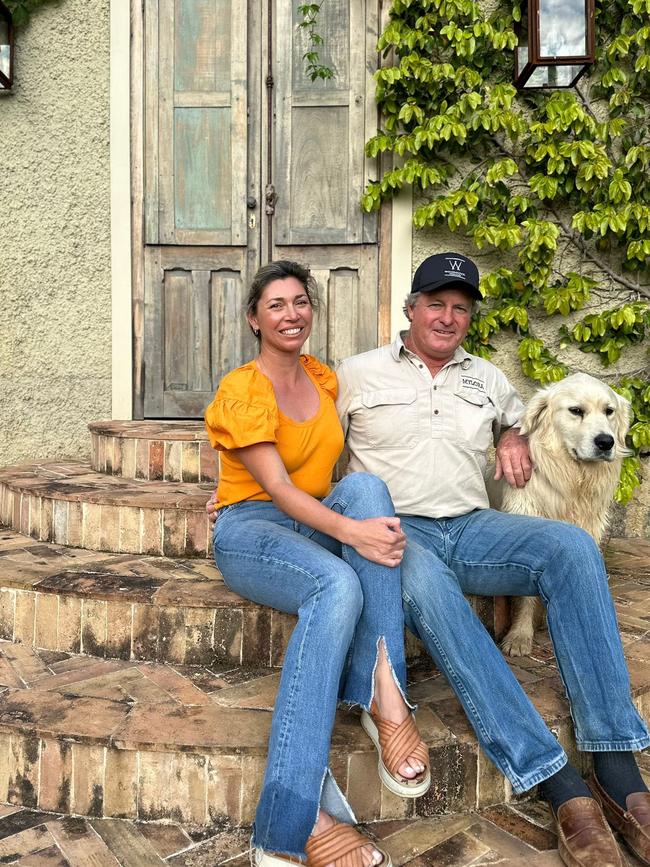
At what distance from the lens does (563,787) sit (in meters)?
1.91


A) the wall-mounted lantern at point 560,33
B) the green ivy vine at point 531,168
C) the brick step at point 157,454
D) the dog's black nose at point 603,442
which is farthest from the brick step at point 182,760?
the wall-mounted lantern at point 560,33

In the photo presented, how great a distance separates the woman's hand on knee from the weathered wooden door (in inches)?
111

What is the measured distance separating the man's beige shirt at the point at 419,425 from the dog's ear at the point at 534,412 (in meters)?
0.13

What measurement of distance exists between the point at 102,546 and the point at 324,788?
1737 mm

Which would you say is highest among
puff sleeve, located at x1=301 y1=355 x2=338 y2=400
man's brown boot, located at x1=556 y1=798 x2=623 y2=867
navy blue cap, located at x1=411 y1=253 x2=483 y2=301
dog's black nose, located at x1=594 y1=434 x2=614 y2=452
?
navy blue cap, located at x1=411 y1=253 x2=483 y2=301

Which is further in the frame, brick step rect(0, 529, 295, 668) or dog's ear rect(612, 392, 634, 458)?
dog's ear rect(612, 392, 634, 458)

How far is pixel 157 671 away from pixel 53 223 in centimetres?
314

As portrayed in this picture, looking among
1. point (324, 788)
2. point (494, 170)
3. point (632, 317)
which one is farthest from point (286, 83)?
point (324, 788)

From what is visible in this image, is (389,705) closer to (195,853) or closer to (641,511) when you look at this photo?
(195,853)

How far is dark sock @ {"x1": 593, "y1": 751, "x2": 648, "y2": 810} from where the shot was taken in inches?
75.2

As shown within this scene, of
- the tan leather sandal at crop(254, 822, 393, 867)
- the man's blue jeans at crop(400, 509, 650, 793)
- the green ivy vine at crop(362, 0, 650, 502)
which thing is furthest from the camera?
the green ivy vine at crop(362, 0, 650, 502)

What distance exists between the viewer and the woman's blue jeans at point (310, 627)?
1.70 meters

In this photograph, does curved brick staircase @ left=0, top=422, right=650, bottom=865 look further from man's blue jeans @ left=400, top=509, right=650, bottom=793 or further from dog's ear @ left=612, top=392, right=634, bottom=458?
dog's ear @ left=612, top=392, right=634, bottom=458

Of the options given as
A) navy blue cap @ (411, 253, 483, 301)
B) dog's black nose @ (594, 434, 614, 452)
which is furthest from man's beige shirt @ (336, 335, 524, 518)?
dog's black nose @ (594, 434, 614, 452)
